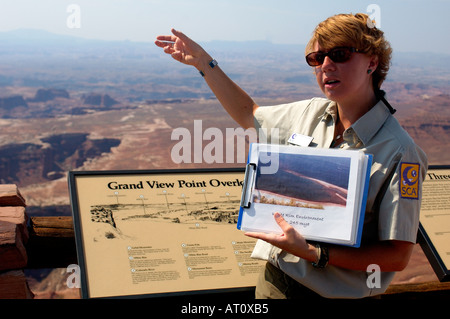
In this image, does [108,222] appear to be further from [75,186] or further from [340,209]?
[340,209]

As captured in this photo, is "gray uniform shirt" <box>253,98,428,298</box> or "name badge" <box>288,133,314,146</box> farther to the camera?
"name badge" <box>288,133,314,146</box>


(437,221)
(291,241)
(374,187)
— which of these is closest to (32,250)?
(291,241)

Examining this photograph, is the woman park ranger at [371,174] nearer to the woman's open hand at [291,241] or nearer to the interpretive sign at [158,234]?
the woman's open hand at [291,241]

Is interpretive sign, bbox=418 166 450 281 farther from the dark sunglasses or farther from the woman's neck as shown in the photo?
the dark sunglasses

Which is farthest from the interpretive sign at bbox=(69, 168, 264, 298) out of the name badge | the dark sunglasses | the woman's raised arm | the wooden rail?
the dark sunglasses

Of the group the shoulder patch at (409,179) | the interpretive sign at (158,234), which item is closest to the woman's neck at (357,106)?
the shoulder patch at (409,179)

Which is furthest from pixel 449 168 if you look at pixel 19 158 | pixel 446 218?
pixel 19 158
